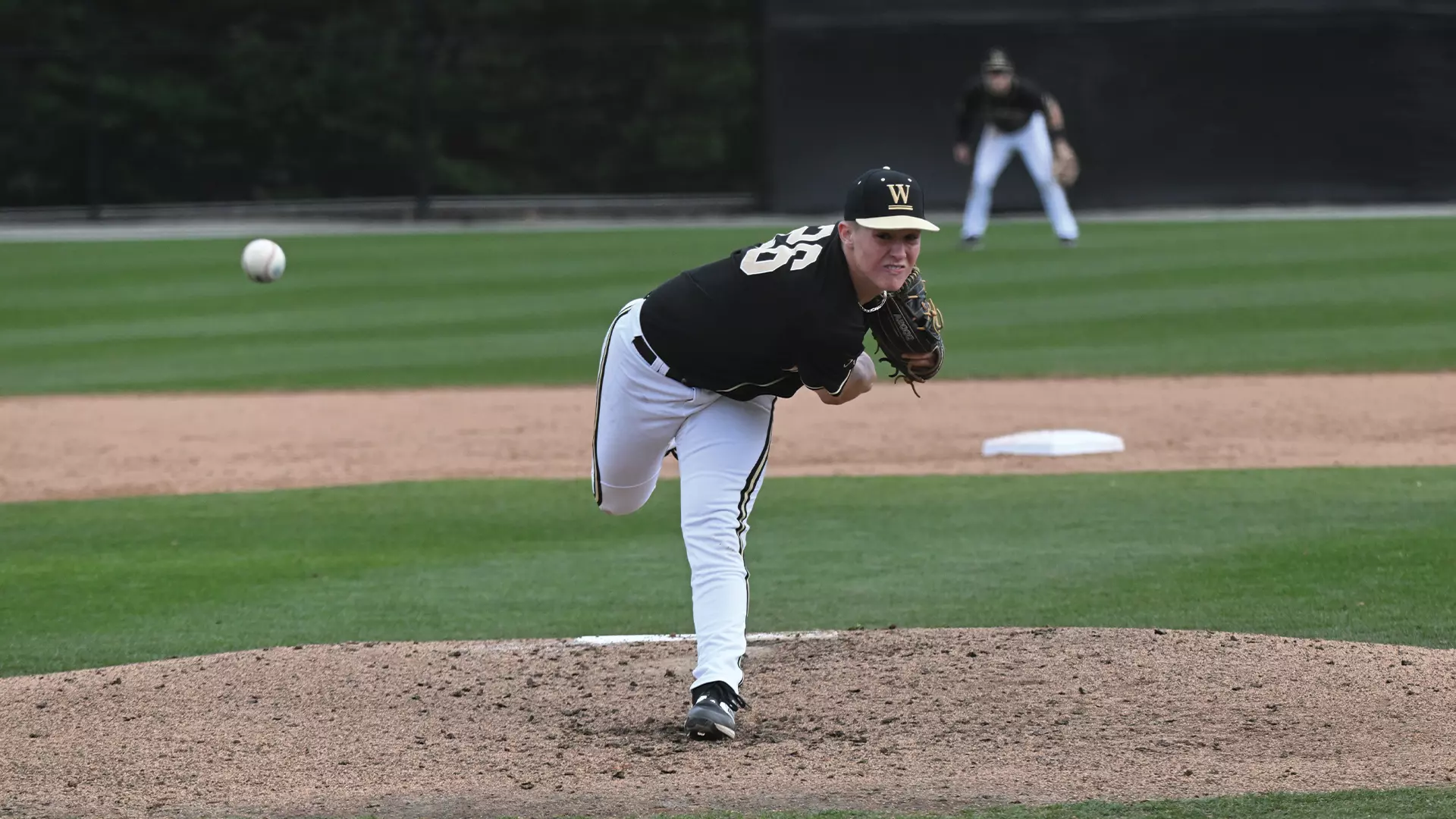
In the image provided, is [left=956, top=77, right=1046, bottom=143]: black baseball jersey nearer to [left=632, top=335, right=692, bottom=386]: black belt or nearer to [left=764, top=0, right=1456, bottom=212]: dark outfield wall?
[left=764, top=0, right=1456, bottom=212]: dark outfield wall

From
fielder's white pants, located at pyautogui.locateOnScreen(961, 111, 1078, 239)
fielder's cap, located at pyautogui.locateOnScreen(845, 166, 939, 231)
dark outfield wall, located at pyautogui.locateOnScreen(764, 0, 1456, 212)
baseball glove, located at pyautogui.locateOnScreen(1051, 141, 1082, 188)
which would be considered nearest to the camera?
fielder's cap, located at pyautogui.locateOnScreen(845, 166, 939, 231)

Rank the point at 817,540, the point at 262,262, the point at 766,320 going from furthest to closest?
1. the point at 262,262
2. the point at 817,540
3. the point at 766,320

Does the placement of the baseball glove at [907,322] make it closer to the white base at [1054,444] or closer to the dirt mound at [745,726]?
the dirt mound at [745,726]

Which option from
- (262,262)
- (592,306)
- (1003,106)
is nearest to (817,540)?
(262,262)

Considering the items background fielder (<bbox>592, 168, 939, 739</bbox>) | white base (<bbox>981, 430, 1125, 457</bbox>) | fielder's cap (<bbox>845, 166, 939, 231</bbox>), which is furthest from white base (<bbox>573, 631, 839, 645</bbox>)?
white base (<bbox>981, 430, 1125, 457</bbox>)

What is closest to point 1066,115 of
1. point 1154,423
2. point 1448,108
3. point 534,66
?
point 1448,108

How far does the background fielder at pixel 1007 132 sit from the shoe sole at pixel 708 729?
14206 millimetres

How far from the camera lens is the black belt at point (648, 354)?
502cm

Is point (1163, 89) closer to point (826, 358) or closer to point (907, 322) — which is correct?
point (907, 322)

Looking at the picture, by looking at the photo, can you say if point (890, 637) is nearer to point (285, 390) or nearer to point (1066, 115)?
point (285, 390)

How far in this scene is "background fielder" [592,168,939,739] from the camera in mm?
4652

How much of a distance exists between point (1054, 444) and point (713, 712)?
5799mm

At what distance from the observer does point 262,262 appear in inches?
466

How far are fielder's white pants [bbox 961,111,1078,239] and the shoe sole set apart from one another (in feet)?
46.6
